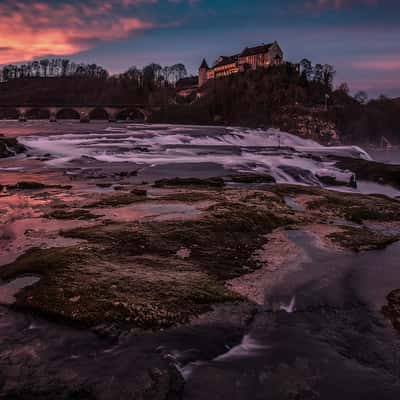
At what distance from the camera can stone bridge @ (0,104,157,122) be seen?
113438 millimetres

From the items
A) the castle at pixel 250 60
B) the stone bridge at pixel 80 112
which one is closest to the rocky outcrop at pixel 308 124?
the castle at pixel 250 60

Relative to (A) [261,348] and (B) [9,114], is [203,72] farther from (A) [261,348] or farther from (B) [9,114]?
(A) [261,348]

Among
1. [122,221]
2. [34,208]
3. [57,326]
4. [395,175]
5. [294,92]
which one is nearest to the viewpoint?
[57,326]

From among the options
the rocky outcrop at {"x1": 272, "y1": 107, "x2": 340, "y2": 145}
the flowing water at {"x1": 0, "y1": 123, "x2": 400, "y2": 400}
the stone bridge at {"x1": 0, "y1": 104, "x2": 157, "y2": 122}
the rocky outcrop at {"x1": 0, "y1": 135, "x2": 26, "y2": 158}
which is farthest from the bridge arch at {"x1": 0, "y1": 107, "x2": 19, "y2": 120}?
the flowing water at {"x1": 0, "y1": 123, "x2": 400, "y2": 400}

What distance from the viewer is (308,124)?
347ft

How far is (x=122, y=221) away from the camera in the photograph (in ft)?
45.6

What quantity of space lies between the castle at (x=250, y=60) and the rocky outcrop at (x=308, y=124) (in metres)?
34.9

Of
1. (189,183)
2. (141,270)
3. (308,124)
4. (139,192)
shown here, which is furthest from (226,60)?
(141,270)

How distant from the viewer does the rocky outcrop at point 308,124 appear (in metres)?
100

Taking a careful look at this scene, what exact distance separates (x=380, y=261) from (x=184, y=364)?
7.82 metres

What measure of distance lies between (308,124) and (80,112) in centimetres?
6713

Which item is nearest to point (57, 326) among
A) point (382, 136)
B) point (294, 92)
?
point (382, 136)

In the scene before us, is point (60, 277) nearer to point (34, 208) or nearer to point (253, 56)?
point (34, 208)

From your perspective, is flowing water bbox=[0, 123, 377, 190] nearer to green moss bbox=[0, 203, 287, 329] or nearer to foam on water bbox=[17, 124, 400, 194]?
foam on water bbox=[17, 124, 400, 194]
